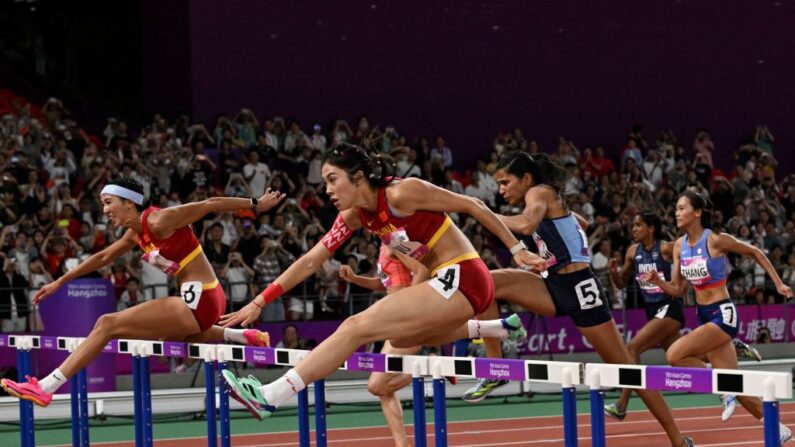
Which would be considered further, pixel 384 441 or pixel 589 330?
pixel 384 441

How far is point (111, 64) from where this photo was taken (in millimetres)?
25500

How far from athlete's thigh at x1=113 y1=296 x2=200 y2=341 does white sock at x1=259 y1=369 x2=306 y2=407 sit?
302 cm

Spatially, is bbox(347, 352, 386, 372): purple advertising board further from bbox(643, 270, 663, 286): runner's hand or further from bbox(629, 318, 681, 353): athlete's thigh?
bbox(629, 318, 681, 353): athlete's thigh

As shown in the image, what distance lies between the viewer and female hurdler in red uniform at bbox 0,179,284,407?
8.84m

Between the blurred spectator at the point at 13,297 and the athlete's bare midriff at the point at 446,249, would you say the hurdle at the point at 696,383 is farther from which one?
the blurred spectator at the point at 13,297

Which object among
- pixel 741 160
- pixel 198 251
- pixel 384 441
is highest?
pixel 741 160

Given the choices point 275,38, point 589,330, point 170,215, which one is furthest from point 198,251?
point 275,38

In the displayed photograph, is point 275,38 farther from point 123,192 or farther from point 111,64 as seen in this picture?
point 123,192

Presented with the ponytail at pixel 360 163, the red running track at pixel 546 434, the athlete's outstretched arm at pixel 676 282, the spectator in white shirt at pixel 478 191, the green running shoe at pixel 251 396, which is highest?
the spectator in white shirt at pixel 478 191

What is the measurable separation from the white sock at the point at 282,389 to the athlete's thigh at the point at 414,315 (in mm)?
394

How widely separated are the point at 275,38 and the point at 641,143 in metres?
8.00

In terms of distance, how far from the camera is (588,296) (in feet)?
27.8

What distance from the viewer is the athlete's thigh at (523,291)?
344 inches

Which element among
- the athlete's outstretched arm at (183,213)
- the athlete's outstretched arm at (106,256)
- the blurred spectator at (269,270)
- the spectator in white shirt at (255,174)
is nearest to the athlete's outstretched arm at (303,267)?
the athlete's outstretched arm at (183,213)
